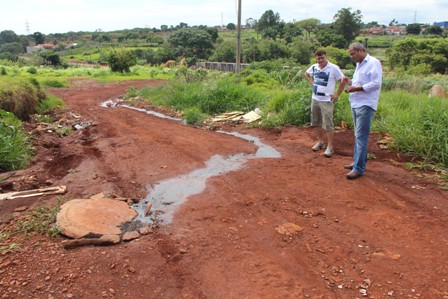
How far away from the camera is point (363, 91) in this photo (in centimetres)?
467

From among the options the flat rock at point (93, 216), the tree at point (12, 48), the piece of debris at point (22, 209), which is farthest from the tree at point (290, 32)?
the tree at point (12, 48)

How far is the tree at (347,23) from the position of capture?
1946 inches

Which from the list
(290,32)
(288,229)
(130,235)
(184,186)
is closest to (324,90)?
(184,186)

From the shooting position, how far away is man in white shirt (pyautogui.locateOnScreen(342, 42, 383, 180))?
456 centimetres

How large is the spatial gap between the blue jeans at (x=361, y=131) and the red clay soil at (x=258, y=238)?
24 centimetres

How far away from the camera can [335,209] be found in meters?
4.07

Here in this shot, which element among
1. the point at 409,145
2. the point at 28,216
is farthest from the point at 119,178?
the point at 409,145

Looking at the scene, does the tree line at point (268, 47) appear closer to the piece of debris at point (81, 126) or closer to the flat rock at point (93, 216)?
the piece of debris at point (81, 126)

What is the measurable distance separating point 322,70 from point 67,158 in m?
4.73

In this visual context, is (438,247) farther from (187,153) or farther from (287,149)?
(187,153)

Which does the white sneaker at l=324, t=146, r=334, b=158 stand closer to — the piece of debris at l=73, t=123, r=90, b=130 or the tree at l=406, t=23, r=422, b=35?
the piece of debris at l=73, t=123, r=90, b=130

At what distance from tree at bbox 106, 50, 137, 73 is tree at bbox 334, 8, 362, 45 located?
32.4 m

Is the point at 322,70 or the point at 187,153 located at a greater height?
the point at 322,70

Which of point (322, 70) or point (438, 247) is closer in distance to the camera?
point (438, 247)
